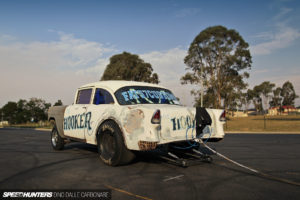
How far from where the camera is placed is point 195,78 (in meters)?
34.6

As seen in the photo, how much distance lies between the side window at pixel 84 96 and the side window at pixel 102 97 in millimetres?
326

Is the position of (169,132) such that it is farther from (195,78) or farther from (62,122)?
(195,78)

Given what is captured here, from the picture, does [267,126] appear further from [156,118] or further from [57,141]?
[156,118]

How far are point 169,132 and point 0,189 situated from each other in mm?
2894

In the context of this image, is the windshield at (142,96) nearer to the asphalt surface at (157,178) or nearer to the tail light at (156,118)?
the tail light at (156,118)

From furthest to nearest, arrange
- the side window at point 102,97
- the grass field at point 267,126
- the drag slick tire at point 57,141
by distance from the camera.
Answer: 1. the grass field at point 267,126
2. the drag slick tire at point 57,141
3. the side window at point 102,97

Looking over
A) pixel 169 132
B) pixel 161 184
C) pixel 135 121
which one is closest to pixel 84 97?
pixel 135 121

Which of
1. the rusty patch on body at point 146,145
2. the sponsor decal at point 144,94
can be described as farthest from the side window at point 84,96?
the rusty patch on body at point 146,145

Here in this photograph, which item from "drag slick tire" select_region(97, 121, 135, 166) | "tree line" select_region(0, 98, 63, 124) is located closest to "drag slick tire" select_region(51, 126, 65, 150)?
"drag slick tire" select_region(97, 121, 135, 166)

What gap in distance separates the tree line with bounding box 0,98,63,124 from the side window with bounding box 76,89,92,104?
47.6m

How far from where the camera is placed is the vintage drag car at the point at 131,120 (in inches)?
171

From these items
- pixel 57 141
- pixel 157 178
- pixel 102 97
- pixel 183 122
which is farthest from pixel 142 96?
pixel 57 141

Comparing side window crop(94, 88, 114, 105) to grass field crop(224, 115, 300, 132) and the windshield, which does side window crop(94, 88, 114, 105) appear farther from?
grass field crop(224, 115, 300, 132)

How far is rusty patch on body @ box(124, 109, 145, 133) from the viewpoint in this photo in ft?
14.3
